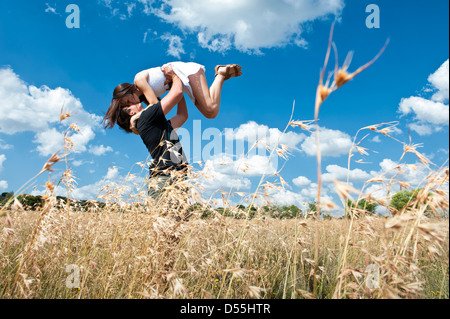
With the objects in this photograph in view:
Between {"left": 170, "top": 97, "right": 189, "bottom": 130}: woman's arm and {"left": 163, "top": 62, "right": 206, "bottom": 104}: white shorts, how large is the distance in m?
0.39

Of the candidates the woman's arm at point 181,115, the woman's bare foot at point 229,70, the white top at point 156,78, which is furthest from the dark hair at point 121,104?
the woman's bare foot at point 229,70

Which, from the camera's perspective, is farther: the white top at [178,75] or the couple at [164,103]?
the white top at [178,75]

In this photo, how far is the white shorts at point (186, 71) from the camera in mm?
3373

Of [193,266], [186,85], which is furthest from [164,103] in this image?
[193,266]

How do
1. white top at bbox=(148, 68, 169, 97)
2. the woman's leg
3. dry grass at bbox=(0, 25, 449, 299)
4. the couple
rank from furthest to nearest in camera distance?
white top at bbox=(148, 68, 169, 97), the woman's leg, the couple, dry grass at bbox=(0, 25, 449, 299)

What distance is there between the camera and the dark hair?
3.70 m

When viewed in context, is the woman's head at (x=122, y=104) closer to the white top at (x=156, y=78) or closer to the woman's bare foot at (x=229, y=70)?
the white top at (x=156, y=78)

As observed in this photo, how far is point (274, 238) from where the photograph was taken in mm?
3846

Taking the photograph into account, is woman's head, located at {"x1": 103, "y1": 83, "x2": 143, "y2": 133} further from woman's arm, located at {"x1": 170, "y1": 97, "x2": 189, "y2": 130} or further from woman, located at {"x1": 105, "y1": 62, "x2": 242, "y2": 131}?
woman's arm, located at {"x1": 170, "y1": 97, "x2": 189, "y2": 130}

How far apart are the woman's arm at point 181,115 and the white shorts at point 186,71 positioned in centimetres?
39

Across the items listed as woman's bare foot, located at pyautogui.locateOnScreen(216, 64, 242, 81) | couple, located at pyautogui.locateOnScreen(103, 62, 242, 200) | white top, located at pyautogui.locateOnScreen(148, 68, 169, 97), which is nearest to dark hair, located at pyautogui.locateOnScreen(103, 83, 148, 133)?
couple, located at pyautogui.locateOnScreen(103, 62, 242, 200)
